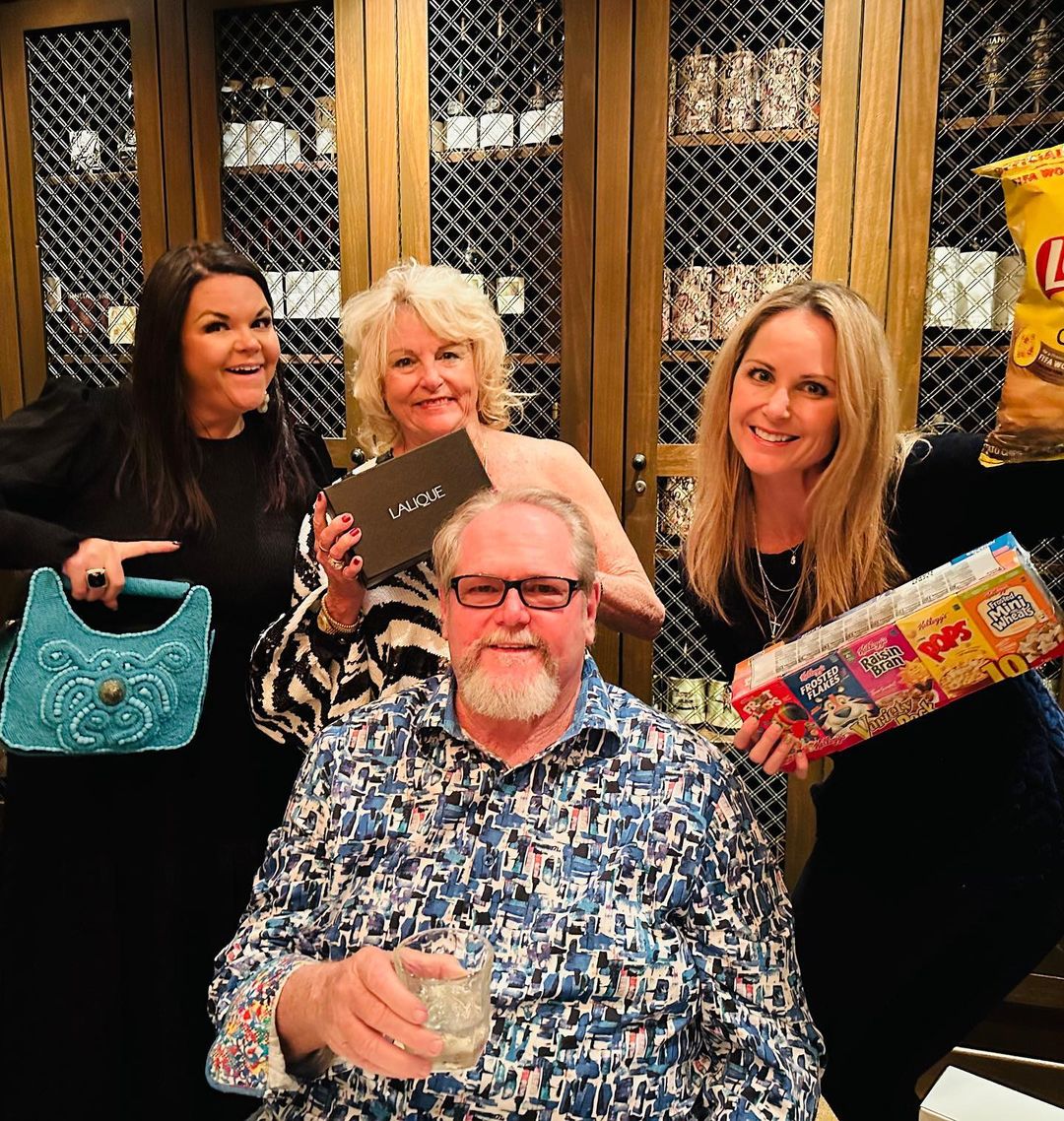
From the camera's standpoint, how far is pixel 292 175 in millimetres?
2686

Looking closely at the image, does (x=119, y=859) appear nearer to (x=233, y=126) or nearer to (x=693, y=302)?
(x=693, y=302)

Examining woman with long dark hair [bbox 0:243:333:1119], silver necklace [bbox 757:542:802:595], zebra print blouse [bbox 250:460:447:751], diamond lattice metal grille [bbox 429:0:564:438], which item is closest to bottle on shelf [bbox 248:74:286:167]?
diamond lattice metal grille [bbox 429:0:564:438]

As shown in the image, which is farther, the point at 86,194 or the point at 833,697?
the point at 86,194

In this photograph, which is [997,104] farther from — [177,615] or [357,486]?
[177,615]

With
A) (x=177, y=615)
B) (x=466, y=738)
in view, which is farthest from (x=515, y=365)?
(x=466, y=738)

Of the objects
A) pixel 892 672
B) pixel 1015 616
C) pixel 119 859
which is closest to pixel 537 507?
pixel 892 672

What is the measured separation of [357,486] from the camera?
1.54 meters

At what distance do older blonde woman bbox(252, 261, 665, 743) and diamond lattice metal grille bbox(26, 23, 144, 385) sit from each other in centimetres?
133

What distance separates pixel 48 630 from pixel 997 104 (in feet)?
7.49

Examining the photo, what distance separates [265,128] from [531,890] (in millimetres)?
2299

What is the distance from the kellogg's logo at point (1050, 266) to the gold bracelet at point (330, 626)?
1129 millimetres

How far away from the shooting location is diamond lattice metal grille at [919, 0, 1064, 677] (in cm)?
220

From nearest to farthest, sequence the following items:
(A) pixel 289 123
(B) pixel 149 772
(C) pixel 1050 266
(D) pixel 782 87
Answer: (C) pixel 1050 266 < (B) pixel 149 772 < (D) pixel 782 87 < (A) pixel 289 123

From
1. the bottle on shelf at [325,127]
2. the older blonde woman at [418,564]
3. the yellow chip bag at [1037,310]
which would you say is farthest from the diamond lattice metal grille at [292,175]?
the yellow chip bag at [1037,310]
